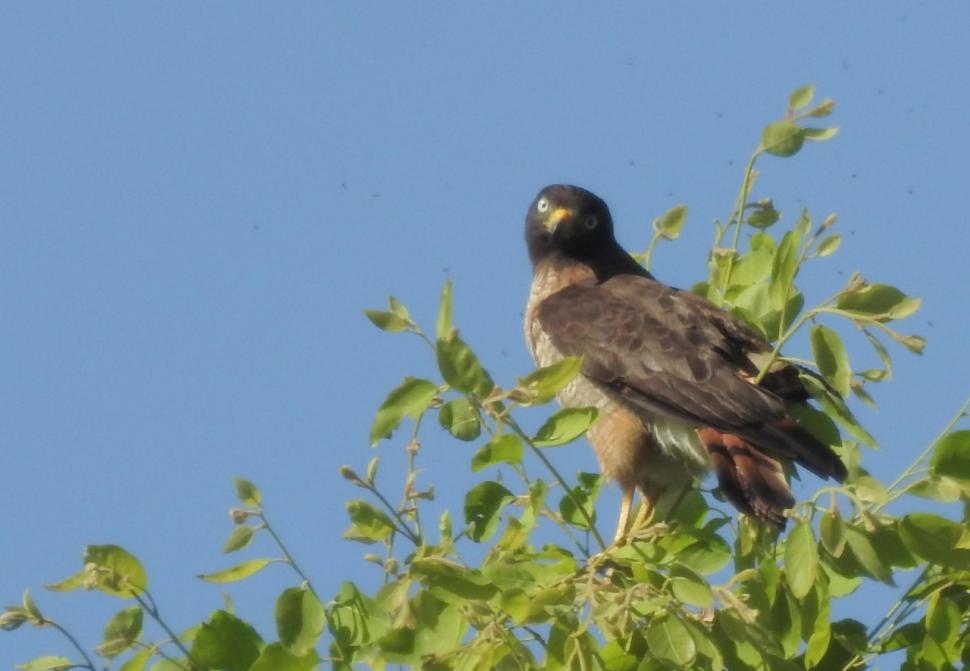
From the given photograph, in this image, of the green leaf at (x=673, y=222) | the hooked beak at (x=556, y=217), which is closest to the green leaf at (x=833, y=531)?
the green leaf at (x=673, y=222)

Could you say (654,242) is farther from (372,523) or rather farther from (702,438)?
(372,523)

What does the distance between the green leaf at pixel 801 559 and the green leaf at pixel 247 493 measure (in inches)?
42.3

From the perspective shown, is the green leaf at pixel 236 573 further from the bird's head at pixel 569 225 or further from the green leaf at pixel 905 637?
the bird's head at pixel 569 225

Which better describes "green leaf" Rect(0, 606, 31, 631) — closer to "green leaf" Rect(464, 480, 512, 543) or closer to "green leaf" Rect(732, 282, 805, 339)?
"green leaf" Rect(464, 480, 512, 543)

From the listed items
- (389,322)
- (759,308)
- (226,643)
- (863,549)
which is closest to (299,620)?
(226,643)

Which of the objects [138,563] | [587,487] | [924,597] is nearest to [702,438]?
[587,487]

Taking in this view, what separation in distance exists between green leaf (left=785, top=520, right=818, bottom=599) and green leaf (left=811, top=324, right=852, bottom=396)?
47 cm

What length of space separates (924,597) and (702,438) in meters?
1.47

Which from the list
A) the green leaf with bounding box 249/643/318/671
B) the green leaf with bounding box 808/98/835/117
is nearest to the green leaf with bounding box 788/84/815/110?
the green leaf with bounding box 808/98/835/117

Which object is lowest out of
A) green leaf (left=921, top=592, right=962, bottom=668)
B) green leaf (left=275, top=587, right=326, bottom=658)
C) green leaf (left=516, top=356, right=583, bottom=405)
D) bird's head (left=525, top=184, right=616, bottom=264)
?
green leaf (left=921, top=592, right=962, bottom=668)

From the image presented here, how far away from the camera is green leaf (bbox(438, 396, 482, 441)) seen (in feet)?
11.5

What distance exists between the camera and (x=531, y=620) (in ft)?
11.0

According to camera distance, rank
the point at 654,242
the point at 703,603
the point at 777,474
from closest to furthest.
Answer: the point at 703,603 < the point at 777,474 < the point at 654,242

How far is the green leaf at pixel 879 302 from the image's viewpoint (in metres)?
3.59
